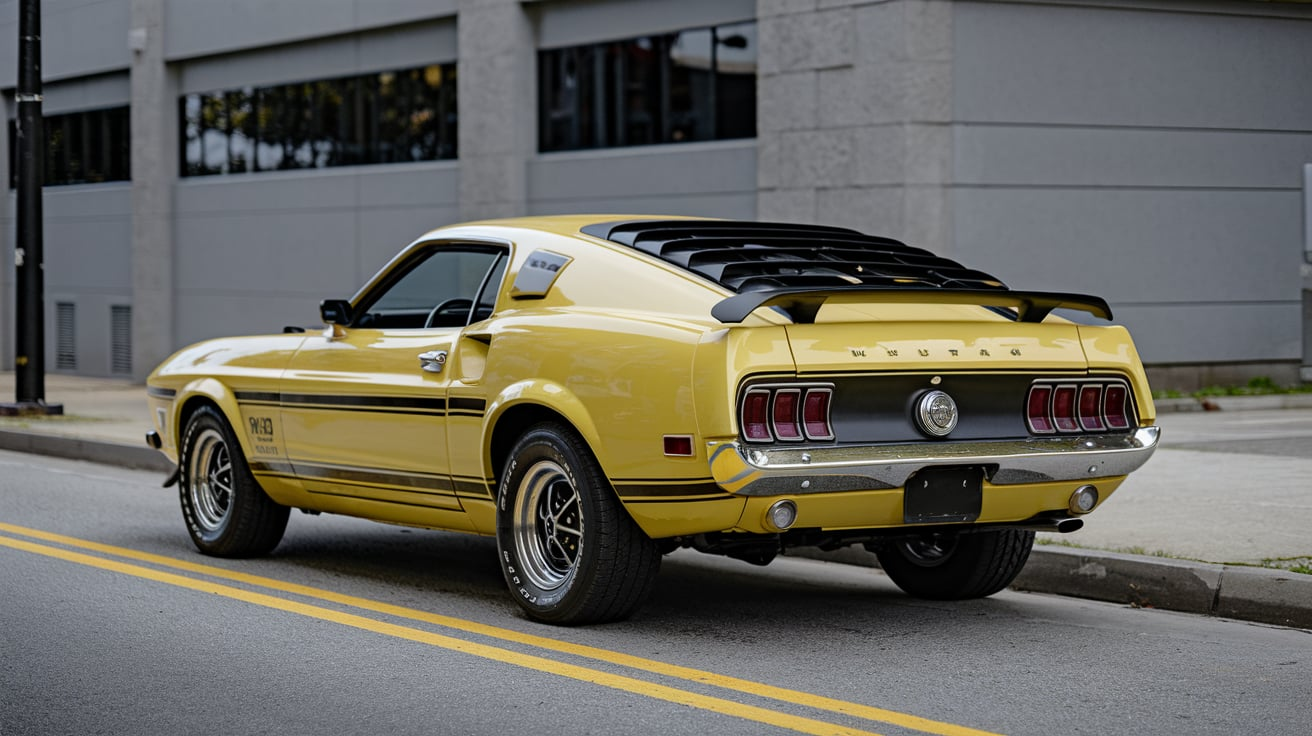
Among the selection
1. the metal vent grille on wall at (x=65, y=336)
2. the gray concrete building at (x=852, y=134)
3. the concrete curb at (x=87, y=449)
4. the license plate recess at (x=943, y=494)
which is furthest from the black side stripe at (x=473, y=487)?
the metal vent grille on wall at (x=65, y=336)

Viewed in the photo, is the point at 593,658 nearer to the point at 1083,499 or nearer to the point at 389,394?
the point at 389,394

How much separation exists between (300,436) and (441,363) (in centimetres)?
118

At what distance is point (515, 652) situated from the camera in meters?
6.09

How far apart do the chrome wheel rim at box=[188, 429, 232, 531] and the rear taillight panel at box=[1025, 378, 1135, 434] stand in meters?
4.27

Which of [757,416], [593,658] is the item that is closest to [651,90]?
[757,416]

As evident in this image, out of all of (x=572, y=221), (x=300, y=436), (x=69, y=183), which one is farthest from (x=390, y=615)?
(x=69, y=183)

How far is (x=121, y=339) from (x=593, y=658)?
75.9 feet

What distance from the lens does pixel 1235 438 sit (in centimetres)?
1368

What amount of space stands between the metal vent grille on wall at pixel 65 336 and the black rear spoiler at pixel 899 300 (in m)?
24.8

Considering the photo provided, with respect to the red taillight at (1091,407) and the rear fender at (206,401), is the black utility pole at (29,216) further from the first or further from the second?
the red taillight at (1091,407)

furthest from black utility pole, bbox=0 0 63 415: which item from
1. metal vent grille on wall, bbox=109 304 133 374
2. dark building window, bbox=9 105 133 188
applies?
dark building window, bbox=9 105 133 188

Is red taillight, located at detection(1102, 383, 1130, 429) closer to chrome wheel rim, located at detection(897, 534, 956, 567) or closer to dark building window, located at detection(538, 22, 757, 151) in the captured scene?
chrome wheel rim, located at detection(897, 534, 956, 567)

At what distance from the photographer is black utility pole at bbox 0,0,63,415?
17062mm

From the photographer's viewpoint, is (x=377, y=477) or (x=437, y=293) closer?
(x=377, y=477)
